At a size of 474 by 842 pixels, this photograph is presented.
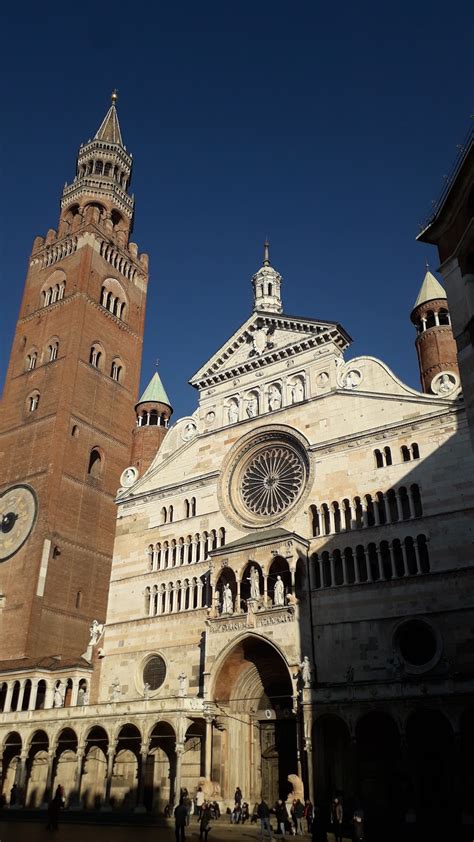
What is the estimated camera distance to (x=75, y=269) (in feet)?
166

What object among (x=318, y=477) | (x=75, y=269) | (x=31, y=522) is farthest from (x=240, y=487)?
(x=75, y=269)

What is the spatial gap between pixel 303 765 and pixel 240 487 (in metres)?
14.0

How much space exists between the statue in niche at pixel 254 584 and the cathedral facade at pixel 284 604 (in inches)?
3.4

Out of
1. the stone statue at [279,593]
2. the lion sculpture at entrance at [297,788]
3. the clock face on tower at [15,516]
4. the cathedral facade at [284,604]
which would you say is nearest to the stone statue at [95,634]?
the cathedral facade at [284,604]

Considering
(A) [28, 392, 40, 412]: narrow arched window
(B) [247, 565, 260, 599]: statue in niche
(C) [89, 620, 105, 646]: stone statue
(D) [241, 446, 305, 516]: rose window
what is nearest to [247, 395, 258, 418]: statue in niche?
(D) [241, 446, 305, 516]: rose window

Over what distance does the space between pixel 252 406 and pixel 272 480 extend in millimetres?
4862

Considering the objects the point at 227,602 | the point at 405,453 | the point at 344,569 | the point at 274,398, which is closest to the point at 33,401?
the point at 274,398

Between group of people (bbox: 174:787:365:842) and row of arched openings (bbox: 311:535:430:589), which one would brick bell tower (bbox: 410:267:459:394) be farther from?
group of people (bbox: 174:787:365:842)

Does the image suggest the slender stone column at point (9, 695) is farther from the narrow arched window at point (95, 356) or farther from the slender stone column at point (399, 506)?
the slender stone column at point (399, 506)

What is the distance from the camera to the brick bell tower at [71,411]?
130ft

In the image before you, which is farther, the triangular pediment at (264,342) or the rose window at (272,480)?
the triangular pediment at (264,342)

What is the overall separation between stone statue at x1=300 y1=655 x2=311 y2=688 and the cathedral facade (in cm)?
17

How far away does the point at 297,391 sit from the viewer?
35406 millimetres

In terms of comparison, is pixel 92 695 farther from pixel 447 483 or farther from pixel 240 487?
pixel 447 483
